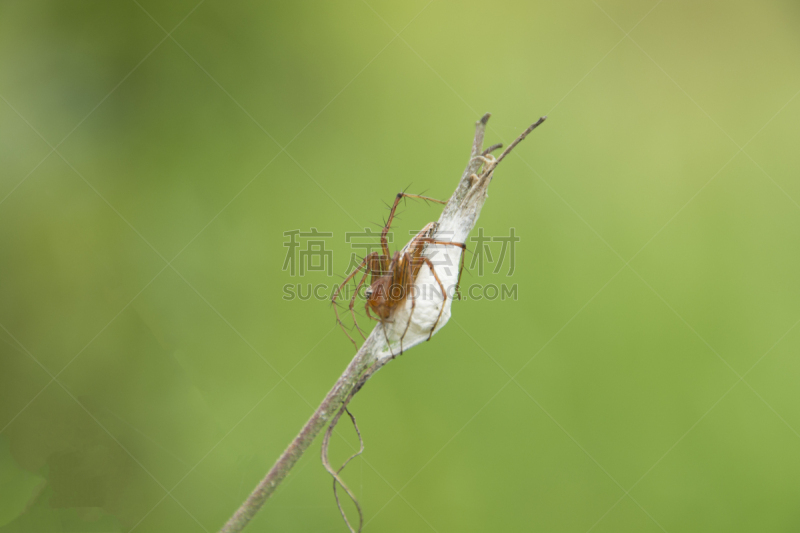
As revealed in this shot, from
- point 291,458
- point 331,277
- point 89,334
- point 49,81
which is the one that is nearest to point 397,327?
point 291,458

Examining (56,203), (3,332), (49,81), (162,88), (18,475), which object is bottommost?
(18,475)

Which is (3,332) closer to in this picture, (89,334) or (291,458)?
(89,334)

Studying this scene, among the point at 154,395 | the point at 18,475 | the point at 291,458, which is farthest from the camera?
the point at 154,395

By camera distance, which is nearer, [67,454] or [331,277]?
[67,454]

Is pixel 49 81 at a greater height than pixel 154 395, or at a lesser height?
greater

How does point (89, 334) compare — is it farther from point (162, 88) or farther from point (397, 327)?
point (397, 327)

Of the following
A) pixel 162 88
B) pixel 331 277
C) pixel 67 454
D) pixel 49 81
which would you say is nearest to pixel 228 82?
pixel 162 88

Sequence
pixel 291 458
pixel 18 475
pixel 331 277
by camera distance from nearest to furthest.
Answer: pixel 291 458
pixel 18 475
pixel 331 277

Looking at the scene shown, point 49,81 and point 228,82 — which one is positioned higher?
point 228,82

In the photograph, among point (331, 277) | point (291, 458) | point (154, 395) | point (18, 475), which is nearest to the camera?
point (291, 458)
